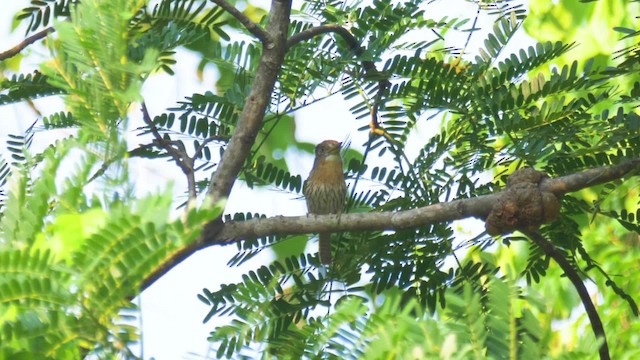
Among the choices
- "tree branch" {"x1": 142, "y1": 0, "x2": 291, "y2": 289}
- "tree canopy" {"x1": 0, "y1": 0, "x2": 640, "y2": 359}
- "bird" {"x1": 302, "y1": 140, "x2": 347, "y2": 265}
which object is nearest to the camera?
"tree canopy" {"x1": 0, "y1": 0, "x2": 640, "y2": 359}

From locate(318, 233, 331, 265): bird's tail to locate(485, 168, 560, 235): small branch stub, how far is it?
0.67 meters

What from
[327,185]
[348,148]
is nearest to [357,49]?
[348,148]

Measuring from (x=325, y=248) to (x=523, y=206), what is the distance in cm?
92

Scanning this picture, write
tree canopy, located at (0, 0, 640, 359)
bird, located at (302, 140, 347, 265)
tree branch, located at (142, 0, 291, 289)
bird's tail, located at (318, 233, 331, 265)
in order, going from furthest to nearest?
bird, located at (302, 140, 347, 265)
bird's tail, located at (318, 233, 331, 265)
tree branch, located at (142, 0, 291, 289)
tree canopy, located at (0, 0, 640, 359)

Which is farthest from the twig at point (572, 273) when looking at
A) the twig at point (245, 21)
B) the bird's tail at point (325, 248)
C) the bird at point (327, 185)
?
the bird at point (327, 185)

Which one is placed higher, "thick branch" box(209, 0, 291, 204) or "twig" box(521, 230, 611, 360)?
"thick branch" box(209, 0, 291, 204)

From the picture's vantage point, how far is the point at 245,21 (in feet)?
8.03

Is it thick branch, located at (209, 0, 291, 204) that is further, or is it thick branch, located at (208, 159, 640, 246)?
thick branch, located at (209, 0, 291, 204)

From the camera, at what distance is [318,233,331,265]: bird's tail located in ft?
9.28

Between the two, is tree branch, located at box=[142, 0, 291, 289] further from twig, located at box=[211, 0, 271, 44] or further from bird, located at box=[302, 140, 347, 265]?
bird, located at box=[302, 140, 347, 265]

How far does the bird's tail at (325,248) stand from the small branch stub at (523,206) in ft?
2.20

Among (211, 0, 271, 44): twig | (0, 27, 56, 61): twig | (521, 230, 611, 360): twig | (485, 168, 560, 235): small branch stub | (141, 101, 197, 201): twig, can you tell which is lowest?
(521, 230, 611, 360): twig

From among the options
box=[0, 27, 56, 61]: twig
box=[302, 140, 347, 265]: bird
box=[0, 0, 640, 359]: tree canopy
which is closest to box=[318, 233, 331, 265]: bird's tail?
box=[0, 0, 640, 359]: tree canopy

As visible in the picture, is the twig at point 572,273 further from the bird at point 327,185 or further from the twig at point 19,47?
the bird at point 327,185
